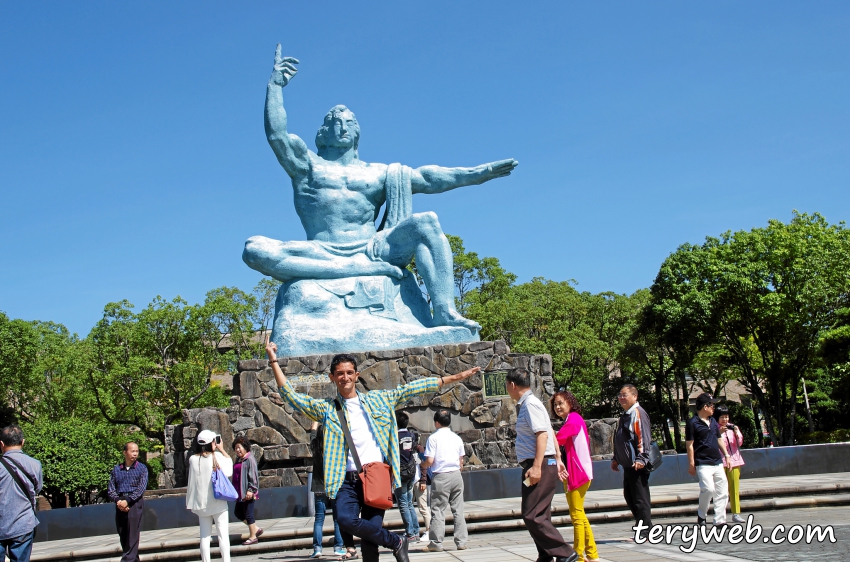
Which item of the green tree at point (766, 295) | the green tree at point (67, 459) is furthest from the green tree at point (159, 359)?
the green tree at point (766, 295)

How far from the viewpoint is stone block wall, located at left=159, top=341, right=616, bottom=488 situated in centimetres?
1038

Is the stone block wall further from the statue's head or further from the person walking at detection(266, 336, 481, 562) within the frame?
the person walking at detection(266, 336, 481, 562)

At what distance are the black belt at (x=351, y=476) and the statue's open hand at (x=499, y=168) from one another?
8619mm

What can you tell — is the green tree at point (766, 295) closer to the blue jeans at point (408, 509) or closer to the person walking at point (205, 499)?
the blue jeans at point (408, 509)

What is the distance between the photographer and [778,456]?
10.7 m

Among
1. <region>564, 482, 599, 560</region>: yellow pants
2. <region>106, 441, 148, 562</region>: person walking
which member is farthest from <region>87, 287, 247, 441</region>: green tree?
<region>564, 482, 599, 560</region>: yellow pants

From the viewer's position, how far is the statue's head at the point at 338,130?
487 inches

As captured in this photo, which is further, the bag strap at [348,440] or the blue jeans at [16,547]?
the blue jeans at [16,547]

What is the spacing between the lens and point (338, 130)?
12359 mm

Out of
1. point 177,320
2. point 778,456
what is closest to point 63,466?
point 177,320

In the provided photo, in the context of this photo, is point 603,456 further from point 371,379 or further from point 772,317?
point 772,317

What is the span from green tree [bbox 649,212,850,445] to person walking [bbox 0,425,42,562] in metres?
19.2

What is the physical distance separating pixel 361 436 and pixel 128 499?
3075 mm

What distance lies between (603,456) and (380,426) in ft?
23.0
